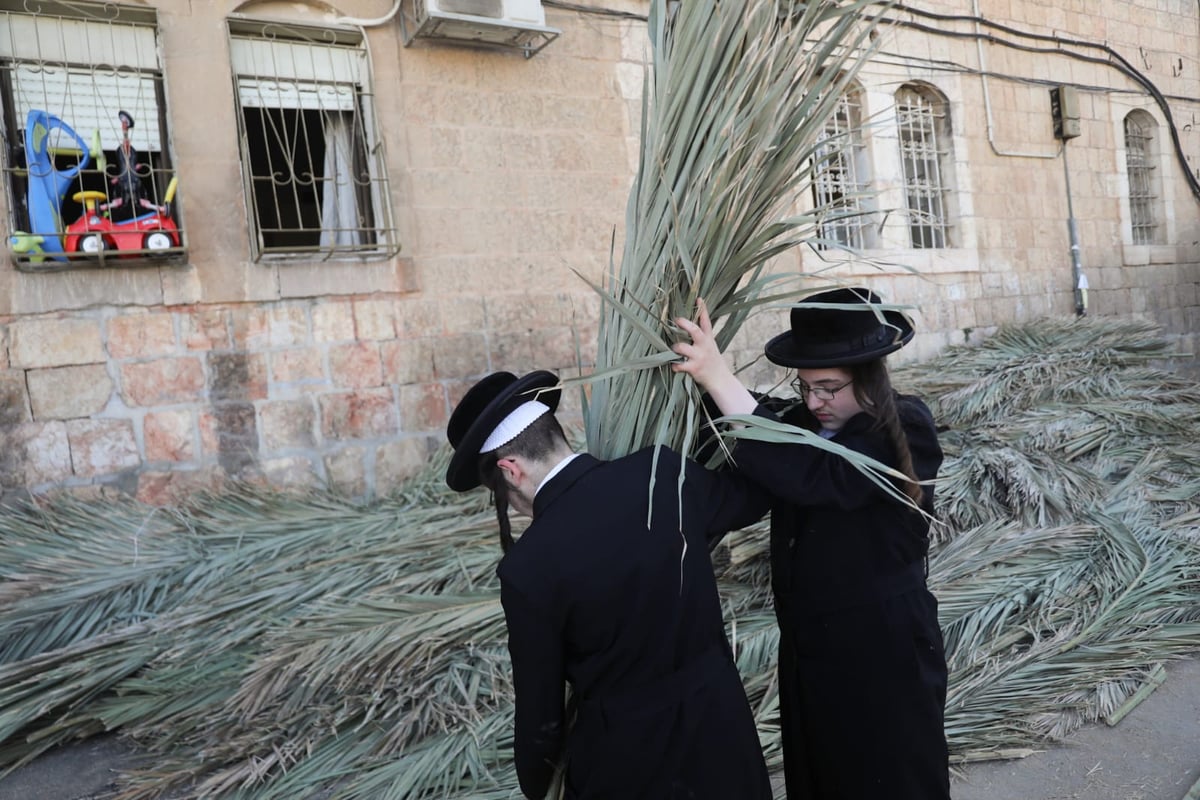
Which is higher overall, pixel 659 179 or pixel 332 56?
pixel 332 56

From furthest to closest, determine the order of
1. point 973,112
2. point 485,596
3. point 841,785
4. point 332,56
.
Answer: point 973,112 < point 332,56 < point 485,596 < point 841,785

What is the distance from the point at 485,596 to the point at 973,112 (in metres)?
6.77

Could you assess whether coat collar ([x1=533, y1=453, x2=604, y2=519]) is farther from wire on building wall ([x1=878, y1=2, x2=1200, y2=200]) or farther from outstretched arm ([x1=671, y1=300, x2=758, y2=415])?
wire on building wall ([x1=878, y1=2, x2=1200, y2=200])

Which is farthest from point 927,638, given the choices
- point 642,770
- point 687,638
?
point 642,770

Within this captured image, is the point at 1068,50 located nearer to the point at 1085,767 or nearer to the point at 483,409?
the point at 1085,767

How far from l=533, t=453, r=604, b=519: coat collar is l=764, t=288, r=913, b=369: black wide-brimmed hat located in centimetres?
46

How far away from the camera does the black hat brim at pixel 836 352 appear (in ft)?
5.20

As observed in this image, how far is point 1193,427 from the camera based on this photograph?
205 inches

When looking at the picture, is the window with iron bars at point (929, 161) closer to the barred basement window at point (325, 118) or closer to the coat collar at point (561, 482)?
the barred basement window at point (325, 118)

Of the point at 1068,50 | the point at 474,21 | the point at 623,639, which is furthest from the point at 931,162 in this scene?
the point at 623,639

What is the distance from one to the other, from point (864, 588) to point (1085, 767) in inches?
61.1

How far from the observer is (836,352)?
1.62 metres

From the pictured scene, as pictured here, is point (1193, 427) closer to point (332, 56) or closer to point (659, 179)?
point (659, 179)

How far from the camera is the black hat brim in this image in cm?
158
